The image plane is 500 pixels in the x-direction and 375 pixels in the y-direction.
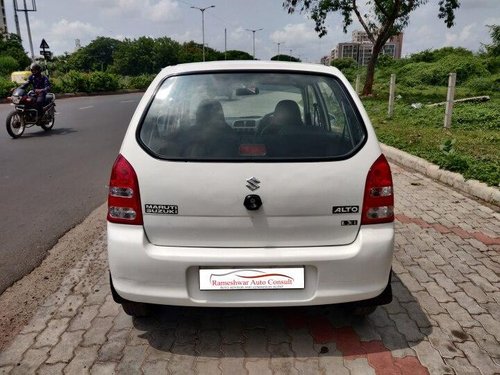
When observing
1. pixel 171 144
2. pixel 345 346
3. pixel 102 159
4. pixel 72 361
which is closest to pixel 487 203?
pixel 345 346

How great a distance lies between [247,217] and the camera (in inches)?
93.8

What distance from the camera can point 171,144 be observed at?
2488 mm

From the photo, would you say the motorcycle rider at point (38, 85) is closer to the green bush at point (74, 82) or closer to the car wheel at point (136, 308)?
the car wheel at point (136, 308)

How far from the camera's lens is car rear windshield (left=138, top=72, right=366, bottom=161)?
2.46 metres

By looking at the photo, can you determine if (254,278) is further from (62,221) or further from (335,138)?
(62,221)

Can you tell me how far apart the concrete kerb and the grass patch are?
12cm

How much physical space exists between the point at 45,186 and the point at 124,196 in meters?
4.61

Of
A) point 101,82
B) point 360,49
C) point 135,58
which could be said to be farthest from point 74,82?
point 360,49

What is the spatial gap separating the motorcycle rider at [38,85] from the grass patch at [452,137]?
27.7 feet

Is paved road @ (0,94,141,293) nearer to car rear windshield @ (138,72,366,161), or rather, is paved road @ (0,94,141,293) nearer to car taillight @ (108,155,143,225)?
car taillight @ (108,155,143,225)

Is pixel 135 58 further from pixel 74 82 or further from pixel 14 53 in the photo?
pixel 74 82

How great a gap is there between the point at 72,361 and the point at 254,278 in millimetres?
1136

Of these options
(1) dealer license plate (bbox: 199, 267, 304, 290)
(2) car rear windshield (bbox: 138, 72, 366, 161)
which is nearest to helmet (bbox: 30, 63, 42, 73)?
(2) car rear windshield (bbox: 138, 72, 366, 161)

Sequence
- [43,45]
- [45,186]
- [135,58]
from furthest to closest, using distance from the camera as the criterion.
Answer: [135,58] → [43,45] → [45,186]
